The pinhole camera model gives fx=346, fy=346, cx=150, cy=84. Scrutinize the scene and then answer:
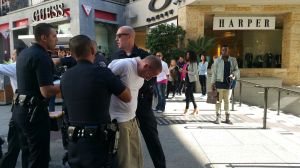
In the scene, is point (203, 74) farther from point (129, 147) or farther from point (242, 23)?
point (129, 147)

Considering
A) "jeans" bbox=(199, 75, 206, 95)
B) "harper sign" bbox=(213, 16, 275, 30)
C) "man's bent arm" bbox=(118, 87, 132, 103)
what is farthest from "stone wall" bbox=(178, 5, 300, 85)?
"man's bent arm" bbox=(118, 87, 132, 103)

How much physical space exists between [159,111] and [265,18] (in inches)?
400

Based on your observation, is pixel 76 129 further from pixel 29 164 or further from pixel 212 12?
pixel 212 12

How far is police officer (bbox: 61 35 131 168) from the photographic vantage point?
2568 millimetres

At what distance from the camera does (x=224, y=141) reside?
20.2ft

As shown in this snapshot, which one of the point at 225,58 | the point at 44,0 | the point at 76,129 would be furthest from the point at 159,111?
the point at 44,0

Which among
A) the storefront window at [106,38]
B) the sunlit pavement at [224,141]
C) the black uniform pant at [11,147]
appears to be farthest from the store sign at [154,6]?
the black uniform pant at [11,147]

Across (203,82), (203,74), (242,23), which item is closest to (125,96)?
(203,74)

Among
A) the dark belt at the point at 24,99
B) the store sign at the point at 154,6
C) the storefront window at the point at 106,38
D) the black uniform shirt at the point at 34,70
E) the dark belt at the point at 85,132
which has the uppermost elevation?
the store sign at the point at 154,6

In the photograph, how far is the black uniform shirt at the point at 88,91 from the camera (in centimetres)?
256

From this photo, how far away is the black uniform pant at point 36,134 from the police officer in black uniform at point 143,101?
1040 mm

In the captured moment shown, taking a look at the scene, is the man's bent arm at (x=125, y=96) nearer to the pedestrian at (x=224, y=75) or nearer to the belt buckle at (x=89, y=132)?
the belt buckle at (x=89, y=132)

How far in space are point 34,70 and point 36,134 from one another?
64cm

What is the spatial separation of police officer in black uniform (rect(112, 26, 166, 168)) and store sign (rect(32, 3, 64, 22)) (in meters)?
18.6
